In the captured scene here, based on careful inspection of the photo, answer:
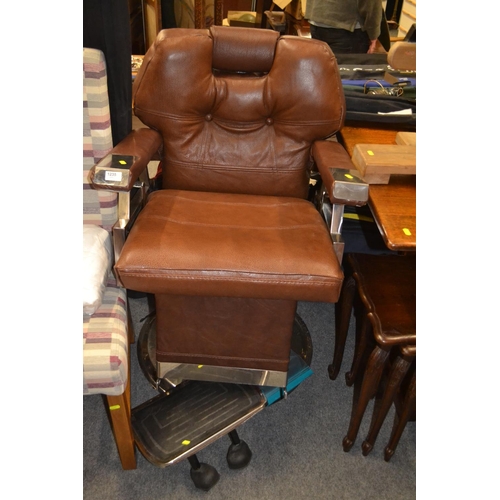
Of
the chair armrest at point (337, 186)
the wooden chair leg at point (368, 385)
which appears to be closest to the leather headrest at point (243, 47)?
the chair armrest at point (337, 186)

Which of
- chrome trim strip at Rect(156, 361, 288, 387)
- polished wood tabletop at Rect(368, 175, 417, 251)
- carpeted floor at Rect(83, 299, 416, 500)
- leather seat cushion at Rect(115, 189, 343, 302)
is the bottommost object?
carpeted floor at Rect(83, 299, 416, 500)

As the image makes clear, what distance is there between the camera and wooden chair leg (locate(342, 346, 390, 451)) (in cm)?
142

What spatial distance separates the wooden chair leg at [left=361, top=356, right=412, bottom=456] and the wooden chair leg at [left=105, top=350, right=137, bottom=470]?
771 mm

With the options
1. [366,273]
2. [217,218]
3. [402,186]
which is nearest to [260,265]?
[217,218]

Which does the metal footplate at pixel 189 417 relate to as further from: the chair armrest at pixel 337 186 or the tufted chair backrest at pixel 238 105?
the tufted chair backrest at pixel 238 105

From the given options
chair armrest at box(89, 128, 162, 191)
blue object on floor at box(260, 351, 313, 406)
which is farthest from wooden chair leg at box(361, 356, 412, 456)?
chair armrest at box(89, 128, 162, 191)

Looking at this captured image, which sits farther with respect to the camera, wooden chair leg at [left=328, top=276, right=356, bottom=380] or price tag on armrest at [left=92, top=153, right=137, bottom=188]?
wooden chair leg at [left=328, top=276, right=356, bottom=380]

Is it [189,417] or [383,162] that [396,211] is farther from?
[189,417]

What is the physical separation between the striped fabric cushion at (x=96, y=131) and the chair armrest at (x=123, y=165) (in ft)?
0.26

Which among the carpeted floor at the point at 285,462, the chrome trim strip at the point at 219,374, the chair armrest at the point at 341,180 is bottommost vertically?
the carpeted floor at the point at 285,462

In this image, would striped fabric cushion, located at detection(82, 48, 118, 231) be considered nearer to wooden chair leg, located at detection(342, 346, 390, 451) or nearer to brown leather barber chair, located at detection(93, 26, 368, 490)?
brown leather barber chair, located at detection(93, 26, 368, 490)

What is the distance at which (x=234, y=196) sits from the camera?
168 cm

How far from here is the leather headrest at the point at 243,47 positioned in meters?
1.61

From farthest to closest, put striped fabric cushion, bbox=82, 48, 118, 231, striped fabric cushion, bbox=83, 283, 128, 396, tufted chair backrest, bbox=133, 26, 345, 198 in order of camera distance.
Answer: tufted chair backrest, bbox=133, 26, 345, 198 < striped fabric cushion, bbox=82, 48, 118, 231 < striped fabric cushion, bbox=83, 283, 128, 396
